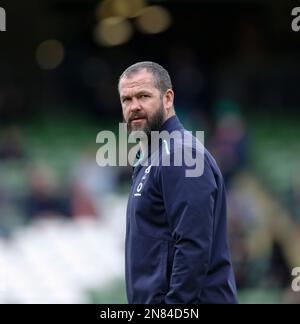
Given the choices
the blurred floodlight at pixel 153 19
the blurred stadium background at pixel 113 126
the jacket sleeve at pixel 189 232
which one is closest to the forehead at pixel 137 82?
the jacket sleeve at pixel 189 232

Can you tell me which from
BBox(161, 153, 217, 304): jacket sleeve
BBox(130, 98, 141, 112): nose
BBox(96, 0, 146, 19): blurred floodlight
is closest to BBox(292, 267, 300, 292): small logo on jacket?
BBox(130, 98, 141, 112): nose

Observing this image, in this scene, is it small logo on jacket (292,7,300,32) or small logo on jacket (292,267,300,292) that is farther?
small logo on jacket (292,7,300,32)

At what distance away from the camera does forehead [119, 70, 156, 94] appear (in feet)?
12.6

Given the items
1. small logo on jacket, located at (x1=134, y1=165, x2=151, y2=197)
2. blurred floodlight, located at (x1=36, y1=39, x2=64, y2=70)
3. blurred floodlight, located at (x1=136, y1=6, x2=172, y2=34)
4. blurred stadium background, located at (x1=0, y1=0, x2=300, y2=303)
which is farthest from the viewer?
blurred floodlight, located at (x1=136, y1=6, x2=172, y2=34)

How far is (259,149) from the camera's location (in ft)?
41.3

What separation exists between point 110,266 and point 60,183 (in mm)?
1780

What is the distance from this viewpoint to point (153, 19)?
14.6 m

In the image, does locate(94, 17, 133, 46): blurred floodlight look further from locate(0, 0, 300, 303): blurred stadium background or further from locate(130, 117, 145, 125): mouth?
locate(130, 117, 145, 125): mouth

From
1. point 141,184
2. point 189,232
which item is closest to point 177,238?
point 189,232

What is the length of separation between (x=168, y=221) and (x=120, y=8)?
11.0m

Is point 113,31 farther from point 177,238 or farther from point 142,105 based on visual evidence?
point 177,238

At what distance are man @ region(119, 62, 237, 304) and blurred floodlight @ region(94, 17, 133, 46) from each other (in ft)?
35.7
